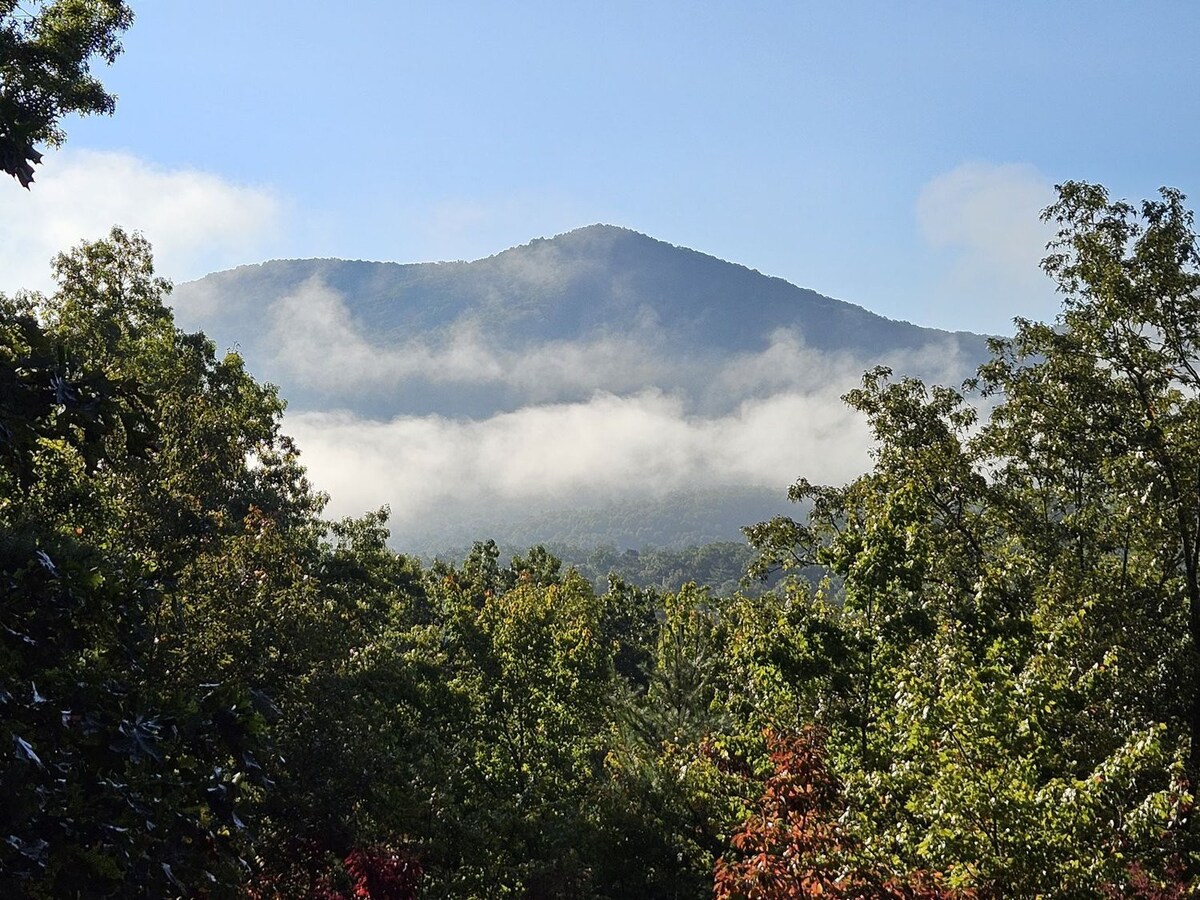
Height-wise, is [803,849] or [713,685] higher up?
[803,849]

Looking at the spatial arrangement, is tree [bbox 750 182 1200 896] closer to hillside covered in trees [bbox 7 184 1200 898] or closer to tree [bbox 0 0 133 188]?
hillside covered in trees [bbox 7 184 1200 898]

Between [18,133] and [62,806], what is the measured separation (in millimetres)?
3981

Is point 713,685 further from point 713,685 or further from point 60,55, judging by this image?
point 60,55

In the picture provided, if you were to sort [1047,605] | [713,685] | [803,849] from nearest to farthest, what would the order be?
[803,849], [1047,605], [713,685]

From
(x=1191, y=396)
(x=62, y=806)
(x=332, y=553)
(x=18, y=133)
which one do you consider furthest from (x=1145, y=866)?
(x=332, y=553)

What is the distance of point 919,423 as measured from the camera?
69.7 ft

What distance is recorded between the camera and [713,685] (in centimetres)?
2639

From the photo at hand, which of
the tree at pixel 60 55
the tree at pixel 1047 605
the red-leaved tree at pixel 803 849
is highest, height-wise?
the tree at pixel 60 55

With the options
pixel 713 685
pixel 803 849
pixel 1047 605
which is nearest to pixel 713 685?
pixel 713 685

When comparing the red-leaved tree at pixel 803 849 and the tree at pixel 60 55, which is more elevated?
the tree at pixel 60 55

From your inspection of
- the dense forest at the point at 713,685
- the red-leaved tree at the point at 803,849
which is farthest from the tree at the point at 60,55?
the red-leaved tree at the point at 803,849

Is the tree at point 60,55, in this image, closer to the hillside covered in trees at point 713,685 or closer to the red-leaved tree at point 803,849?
the hillside covered in trees at point 713,685

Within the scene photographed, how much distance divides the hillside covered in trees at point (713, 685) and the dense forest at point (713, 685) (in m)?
0.05

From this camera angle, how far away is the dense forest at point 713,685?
557 centimetres
